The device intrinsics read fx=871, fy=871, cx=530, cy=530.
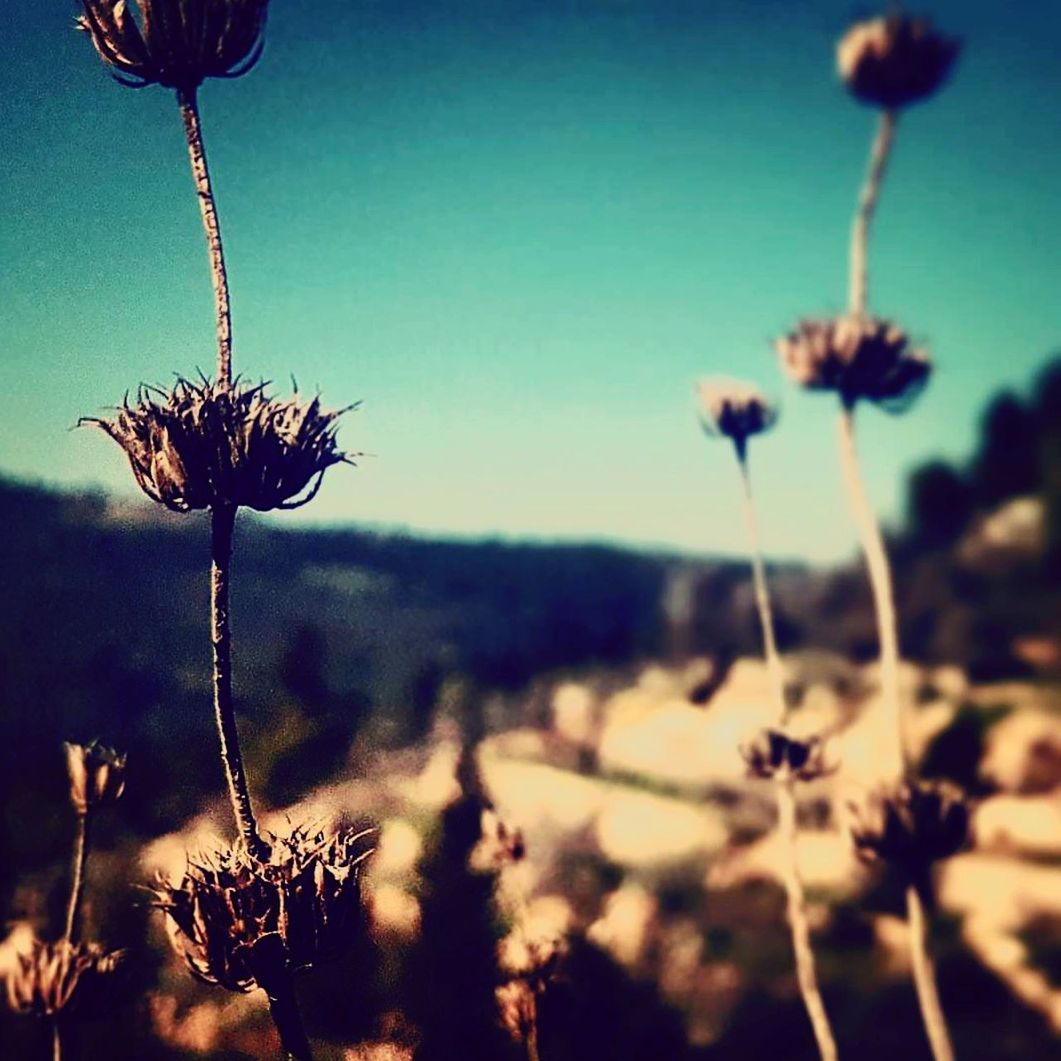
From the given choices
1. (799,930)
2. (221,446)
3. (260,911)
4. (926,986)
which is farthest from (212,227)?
(926,986)

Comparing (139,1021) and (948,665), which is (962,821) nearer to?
(948,665)

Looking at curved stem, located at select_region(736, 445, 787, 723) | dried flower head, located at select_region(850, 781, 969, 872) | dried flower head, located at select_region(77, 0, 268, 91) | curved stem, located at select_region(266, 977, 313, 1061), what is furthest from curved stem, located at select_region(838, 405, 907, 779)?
dried flower head, located at select_region(77, 0, 268, 91)

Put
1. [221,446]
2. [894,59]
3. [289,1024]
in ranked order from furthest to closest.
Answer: [894,59], [289,1024], [221,446]

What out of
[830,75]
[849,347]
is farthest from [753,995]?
[830,75]

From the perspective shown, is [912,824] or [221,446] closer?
[221,446]

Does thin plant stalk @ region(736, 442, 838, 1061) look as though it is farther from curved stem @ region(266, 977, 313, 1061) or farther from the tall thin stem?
the tall thin stem

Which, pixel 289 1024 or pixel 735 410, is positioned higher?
pixel 735 410

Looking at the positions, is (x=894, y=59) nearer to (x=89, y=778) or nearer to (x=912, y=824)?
(x=912, y=824)

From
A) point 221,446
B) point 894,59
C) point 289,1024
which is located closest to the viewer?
point 221,446
